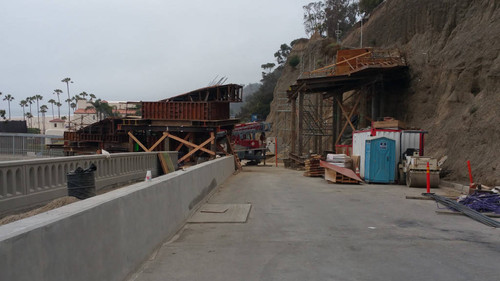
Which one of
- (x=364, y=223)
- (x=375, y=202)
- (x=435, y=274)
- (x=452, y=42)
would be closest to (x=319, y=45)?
(x=452, y=42)

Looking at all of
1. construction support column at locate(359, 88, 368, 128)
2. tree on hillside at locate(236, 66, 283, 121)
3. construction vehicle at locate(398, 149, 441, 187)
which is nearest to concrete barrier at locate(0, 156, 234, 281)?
construction vehicle at locate(398, 149, 441, 187)

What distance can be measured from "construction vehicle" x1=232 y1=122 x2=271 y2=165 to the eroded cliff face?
1592 centimetres

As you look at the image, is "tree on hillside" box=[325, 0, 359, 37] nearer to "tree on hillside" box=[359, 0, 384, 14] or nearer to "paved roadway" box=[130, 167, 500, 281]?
"tree on hillside" box=[359, 0, 384, 14]

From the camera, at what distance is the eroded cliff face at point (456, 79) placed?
17172 millimetres

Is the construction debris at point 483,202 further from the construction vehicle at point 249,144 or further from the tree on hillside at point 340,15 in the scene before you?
the tree on hillside at point 340,15

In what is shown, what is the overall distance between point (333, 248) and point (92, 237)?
4.08 metres

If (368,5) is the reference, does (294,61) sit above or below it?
below

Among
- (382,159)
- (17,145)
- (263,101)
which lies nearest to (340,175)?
(382,159)

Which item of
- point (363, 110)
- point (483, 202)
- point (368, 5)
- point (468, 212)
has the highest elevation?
point (368, 5)

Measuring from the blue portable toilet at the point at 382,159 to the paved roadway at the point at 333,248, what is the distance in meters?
7.30

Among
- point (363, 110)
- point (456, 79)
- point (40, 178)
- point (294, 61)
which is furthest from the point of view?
point (294, 61)

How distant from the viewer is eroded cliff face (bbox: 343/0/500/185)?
676 inches

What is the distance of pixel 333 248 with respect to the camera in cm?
685

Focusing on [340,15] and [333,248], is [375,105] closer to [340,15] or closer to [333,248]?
[333,248]
